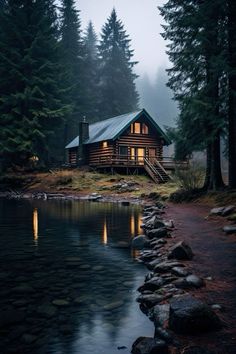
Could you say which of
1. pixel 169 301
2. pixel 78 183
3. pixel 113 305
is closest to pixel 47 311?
pixel 113 305

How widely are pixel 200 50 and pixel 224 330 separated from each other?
1457 centimetres

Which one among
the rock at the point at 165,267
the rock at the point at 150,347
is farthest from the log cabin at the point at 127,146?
the rock at the point at 150,347

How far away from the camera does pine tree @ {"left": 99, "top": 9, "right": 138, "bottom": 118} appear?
186 ft

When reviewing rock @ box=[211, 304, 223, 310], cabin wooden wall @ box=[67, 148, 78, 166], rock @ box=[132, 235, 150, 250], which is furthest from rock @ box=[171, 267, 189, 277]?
cabin wooden wall @ box=[67, 148, 78, 166]

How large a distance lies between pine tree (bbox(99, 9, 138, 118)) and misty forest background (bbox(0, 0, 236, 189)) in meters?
0.17

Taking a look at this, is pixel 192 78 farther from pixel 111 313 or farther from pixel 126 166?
pixel 126 166

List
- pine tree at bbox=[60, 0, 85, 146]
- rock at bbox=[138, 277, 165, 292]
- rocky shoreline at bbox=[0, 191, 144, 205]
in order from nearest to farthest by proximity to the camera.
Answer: rock at bbox=[138, 277, 165, 292] → rocky shoreline at bbox=[0, 191, 144, 205] → pine tree at bbox=[60, 0, 85, 146]

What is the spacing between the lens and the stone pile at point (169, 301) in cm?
356

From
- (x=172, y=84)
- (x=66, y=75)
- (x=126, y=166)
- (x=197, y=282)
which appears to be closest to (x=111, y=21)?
(x=66, y=75)

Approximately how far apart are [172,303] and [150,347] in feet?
2.38

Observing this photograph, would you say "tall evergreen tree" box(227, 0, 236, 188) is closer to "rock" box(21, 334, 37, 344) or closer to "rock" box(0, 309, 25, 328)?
"rock" box(0, 309, 25, 328)

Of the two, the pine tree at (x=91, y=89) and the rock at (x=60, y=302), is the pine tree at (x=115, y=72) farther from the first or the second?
the rock at (x=60, y=302)

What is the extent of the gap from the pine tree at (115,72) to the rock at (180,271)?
51777mm

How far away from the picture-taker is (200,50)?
15.6 meters
